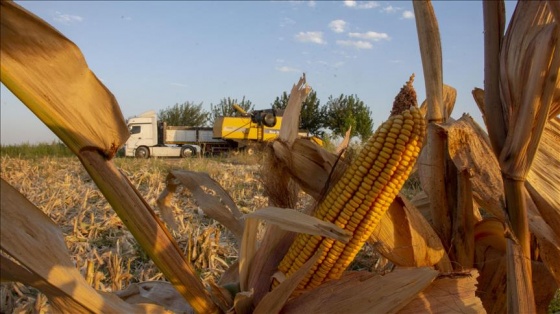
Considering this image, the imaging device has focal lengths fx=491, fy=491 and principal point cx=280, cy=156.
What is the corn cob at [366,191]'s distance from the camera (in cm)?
136

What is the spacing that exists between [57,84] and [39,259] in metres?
0.38

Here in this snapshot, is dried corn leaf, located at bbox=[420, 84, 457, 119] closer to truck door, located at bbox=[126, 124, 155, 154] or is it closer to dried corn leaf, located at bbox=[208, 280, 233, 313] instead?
dried corn leaf, located at bbox=[208, 280, 233, 313]

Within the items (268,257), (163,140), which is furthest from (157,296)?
(163,140)

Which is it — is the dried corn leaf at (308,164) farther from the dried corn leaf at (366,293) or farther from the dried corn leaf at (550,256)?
the dried corn leaf at (550,256)

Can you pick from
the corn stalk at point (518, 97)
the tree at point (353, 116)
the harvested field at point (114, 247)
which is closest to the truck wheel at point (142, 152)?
the tree at point (353, 116)

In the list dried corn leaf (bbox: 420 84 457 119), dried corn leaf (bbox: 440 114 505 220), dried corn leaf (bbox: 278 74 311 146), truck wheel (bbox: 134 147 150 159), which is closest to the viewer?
dried corn leaf (bbox: 440 114 505 220)

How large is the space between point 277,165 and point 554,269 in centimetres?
94

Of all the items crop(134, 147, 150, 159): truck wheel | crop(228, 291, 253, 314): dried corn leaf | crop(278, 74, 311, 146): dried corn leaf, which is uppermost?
crop(278, 74, 311, 146): dried corn leaf

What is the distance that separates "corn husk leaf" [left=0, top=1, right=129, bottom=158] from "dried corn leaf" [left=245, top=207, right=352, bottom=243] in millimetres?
405

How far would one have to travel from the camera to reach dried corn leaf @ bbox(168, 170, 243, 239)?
5.69ft

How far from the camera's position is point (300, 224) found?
47.3 inches

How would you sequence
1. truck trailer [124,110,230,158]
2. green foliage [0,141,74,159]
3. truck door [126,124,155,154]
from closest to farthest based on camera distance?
green foliage [0,141,74,159] < truck trailer [124,110,230,158] < truck door [126,124,155,154]

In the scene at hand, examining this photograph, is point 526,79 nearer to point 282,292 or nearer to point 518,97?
point 518,97

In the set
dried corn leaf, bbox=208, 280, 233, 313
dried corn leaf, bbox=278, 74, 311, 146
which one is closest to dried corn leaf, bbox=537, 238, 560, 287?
dried corn leaf, bbox=278, 74, 311, 146
